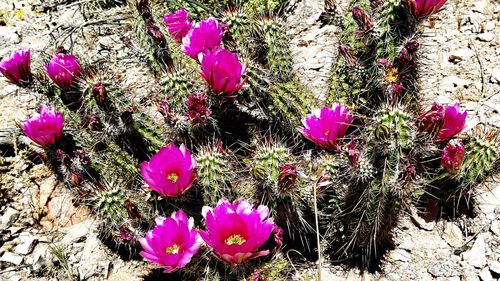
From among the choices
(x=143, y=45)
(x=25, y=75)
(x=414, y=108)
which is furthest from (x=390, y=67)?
(x=25, y=75)

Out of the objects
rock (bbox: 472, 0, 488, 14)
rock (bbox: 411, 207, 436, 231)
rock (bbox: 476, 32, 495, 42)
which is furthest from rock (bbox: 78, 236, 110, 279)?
rock (bbox: 472, 0, 488, 14)

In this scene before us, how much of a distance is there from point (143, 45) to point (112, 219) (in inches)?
34.2

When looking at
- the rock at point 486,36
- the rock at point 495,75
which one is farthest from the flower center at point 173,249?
the rock at point 486,36

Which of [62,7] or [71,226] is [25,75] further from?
[62,7]

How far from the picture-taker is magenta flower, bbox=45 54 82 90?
241cm

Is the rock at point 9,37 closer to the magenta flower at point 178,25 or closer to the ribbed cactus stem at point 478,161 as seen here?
the magenta flower at point 178,25

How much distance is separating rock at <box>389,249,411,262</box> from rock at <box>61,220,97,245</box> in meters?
1.46

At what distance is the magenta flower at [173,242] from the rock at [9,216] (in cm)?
110

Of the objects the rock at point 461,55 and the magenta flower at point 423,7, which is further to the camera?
the rock at point 461,55

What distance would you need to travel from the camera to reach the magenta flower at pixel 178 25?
8.57ft

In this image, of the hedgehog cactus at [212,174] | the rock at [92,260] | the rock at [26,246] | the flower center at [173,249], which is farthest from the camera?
the rock at [26,246]

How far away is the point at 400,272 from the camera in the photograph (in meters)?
2.31

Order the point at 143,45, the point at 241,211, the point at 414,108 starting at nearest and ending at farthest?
the point at 241,211
the point at 414,108
the point at 143,45

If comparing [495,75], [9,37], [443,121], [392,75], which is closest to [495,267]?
[443,121]
